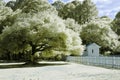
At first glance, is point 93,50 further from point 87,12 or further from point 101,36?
point 87,12

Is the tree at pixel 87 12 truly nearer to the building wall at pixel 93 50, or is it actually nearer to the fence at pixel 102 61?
the building wall at pixel 93 50

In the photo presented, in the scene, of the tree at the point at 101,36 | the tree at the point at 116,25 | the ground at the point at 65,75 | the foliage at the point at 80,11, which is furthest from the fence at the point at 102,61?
the foliage at the point at 80,11

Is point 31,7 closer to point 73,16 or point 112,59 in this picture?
point 73,16

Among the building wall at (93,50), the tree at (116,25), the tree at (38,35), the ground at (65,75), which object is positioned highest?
the tree at (116,25)

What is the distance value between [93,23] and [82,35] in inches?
138

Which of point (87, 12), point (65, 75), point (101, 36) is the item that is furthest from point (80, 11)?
point (65, 75)

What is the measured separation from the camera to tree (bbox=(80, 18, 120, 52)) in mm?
55375

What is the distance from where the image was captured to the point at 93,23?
5809cm

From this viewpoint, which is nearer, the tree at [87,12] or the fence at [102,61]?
the fence at [102,61]

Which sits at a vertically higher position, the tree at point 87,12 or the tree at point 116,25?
the tree at point 87,12

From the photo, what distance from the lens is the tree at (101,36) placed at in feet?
182

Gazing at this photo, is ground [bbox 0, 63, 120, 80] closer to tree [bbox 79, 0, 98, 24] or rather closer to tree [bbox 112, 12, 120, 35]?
tree [bbox 112, 12, 120, 35]

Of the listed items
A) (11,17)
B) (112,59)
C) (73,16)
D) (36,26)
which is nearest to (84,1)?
(73,16)

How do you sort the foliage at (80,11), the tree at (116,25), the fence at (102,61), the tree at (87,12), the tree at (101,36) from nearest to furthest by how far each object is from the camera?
the fence at (102,61) < the tree at (101,36) < the tree at (116,25) < the foliage at (80,11) < the tree at (87,12)
